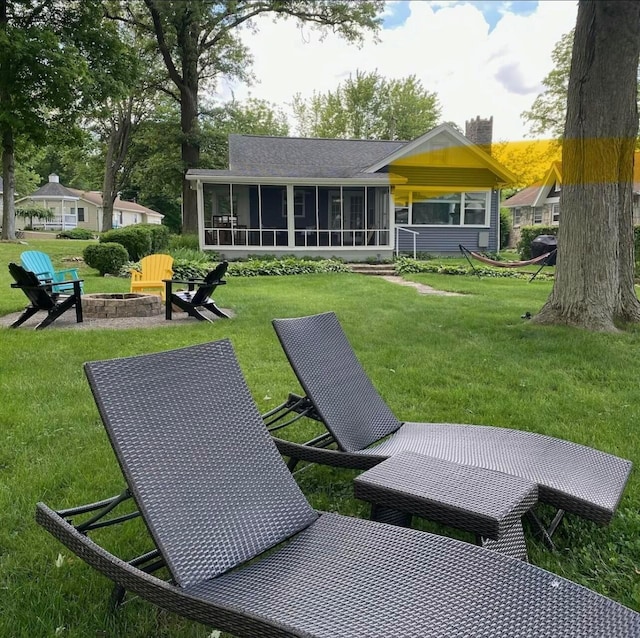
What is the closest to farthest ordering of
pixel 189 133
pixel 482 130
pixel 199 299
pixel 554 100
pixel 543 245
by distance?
pixel 199 299 → pixel 543 245 → pixel 482 130 → pixel 189 133 → pixel 554 100

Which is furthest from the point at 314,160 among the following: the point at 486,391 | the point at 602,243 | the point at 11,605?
the point at 11,605

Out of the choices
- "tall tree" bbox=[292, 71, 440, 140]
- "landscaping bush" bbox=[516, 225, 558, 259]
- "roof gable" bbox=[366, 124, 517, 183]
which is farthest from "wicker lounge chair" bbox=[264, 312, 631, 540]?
"tall tree" bbox=[292, 71, 440, 140]

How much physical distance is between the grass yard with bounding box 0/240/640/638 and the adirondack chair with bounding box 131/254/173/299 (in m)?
1.17

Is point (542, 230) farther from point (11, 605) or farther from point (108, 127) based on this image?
point (108, 127)

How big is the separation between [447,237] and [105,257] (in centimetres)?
1288

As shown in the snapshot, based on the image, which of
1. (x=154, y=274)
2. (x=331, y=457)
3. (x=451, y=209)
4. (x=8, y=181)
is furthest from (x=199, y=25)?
(x=331, y=457)

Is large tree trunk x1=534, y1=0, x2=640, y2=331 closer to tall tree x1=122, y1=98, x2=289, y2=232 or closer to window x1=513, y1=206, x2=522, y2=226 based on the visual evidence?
tall tree x1=122, y1=98, x2=289, y2=232

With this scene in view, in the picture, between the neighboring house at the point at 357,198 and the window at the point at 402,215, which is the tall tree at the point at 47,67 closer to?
the neighboring house at the point at 357,198

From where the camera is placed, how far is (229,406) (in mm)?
2365

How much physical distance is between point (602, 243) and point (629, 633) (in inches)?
248

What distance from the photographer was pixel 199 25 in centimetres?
2352

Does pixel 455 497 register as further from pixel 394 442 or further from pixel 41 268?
pixel 41 268

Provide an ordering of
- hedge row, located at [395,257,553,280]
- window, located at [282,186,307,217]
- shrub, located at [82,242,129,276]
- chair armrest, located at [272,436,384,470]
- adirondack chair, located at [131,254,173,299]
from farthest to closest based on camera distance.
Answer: window, located at [282,186,307,217]
hedge row, located at [395,257,553,280]
shrub, located at [82,242,129,276]
adirondack chair, located at [131,254,173,299]
chair armrest, located at [272,436,384,470]

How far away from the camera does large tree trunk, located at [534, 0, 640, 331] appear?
22.0 feet
